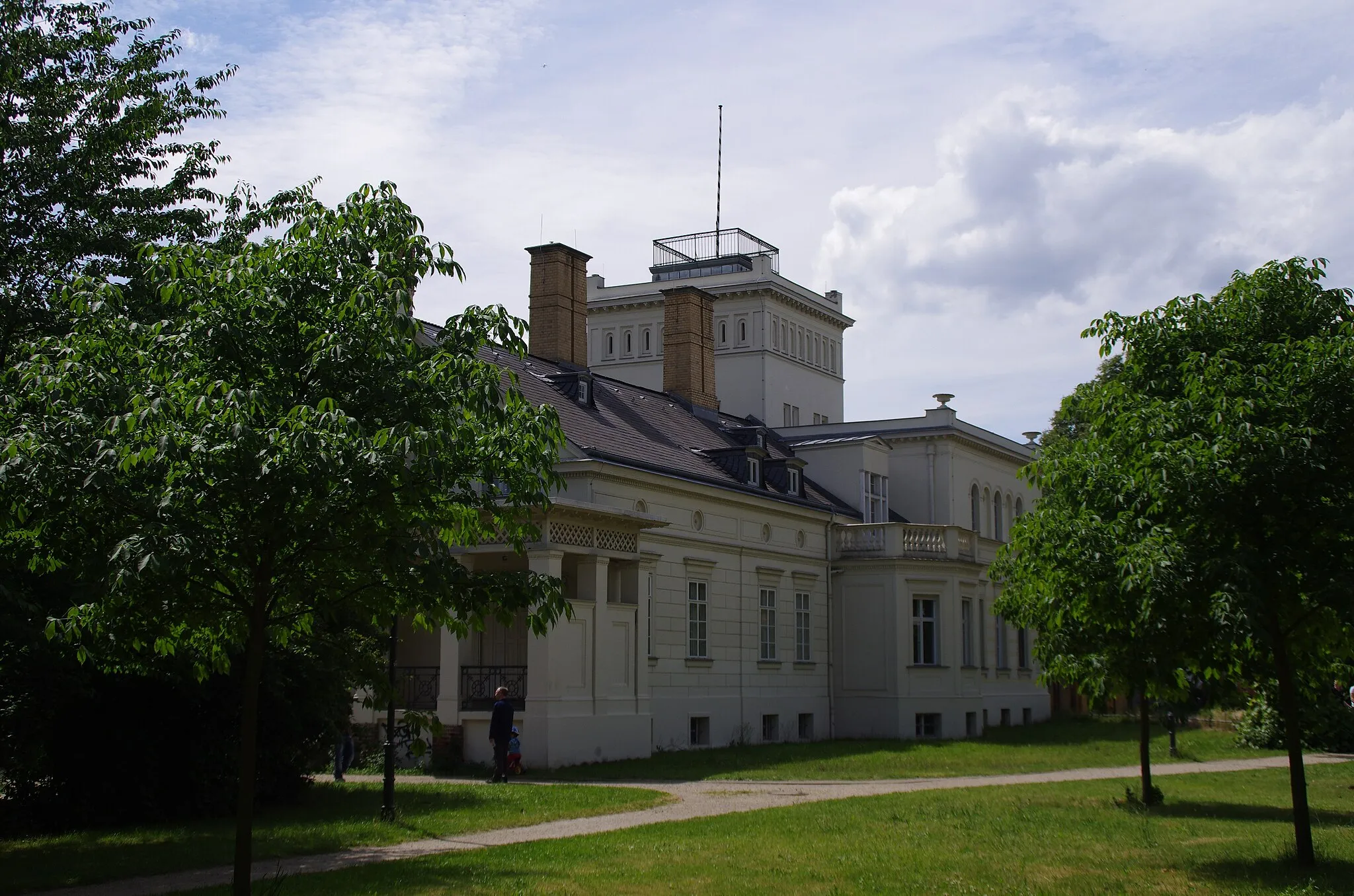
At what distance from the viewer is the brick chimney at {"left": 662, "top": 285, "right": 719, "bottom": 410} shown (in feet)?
134

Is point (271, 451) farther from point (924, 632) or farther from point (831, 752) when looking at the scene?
point (924, 632)

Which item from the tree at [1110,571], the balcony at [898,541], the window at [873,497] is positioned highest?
the window at [873,497]

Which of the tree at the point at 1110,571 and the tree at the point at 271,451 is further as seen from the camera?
the tree at the point at 1110,571

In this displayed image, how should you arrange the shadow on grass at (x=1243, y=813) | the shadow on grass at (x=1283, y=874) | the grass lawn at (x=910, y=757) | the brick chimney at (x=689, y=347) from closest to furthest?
the shadow on grass at (x=1283, y=874)
the shadow on grass at (x=1243, y=813)
the grass lawn at (x=910, y=757)
the brick chimney at (x=689, y=347)

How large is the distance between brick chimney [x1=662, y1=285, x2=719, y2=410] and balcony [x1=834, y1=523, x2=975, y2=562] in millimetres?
6076

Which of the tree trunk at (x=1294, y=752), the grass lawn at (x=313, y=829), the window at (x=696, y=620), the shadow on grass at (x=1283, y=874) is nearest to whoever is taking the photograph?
the shadow on grass at (x=1283, y=874)

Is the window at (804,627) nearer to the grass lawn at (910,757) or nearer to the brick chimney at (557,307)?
the grass lawn at (910,757)

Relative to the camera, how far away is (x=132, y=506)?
9.77m

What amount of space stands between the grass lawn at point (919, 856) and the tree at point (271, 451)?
3204 millimetres

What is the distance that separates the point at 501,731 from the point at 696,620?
31.6ft

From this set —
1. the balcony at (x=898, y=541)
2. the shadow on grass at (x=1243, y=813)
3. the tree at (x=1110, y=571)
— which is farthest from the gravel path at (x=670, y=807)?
the balcony at (x=898, y=541)

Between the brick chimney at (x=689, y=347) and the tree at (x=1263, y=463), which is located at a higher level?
the brick chimney at (x=689, y=347)

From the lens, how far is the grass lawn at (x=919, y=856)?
496 inches

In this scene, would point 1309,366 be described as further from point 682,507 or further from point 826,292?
point 826,292
